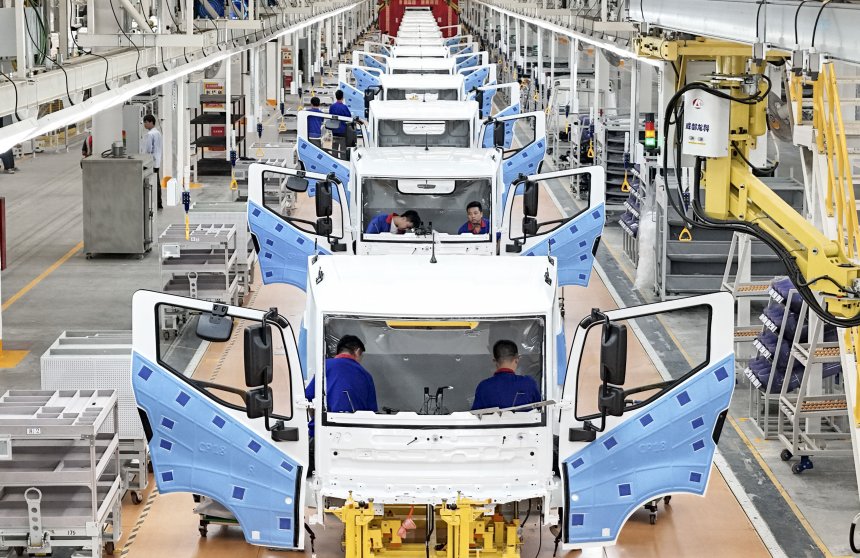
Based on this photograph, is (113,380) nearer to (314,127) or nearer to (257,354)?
(257,354)

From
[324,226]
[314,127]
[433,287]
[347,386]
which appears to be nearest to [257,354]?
[347,386]

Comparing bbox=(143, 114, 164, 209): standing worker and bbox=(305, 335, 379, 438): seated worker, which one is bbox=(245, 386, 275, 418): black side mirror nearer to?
bbox=(305, 335, 379, 438): seated worker

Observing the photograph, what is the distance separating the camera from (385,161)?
14656 millimetres

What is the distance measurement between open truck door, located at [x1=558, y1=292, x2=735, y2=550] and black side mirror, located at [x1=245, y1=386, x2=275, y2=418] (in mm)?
1770

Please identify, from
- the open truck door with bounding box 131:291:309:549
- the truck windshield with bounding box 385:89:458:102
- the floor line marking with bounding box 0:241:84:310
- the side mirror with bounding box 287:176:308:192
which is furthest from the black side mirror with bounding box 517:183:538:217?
the truck windshield with bounding box 385:89:458:102

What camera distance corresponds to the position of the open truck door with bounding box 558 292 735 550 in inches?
335

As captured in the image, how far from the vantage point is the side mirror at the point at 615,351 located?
7.81 meters

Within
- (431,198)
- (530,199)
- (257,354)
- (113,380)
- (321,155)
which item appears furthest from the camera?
(321,155)

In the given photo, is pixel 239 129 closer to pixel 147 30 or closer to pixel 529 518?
pixel 147 30

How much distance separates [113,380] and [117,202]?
868cm

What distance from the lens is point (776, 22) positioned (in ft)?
31.6

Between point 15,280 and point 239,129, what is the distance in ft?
37.4

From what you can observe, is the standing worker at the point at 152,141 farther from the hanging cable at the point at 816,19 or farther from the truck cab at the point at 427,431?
the hanging cable at the point at 816,19

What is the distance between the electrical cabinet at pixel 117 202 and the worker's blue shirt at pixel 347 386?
1134cm
